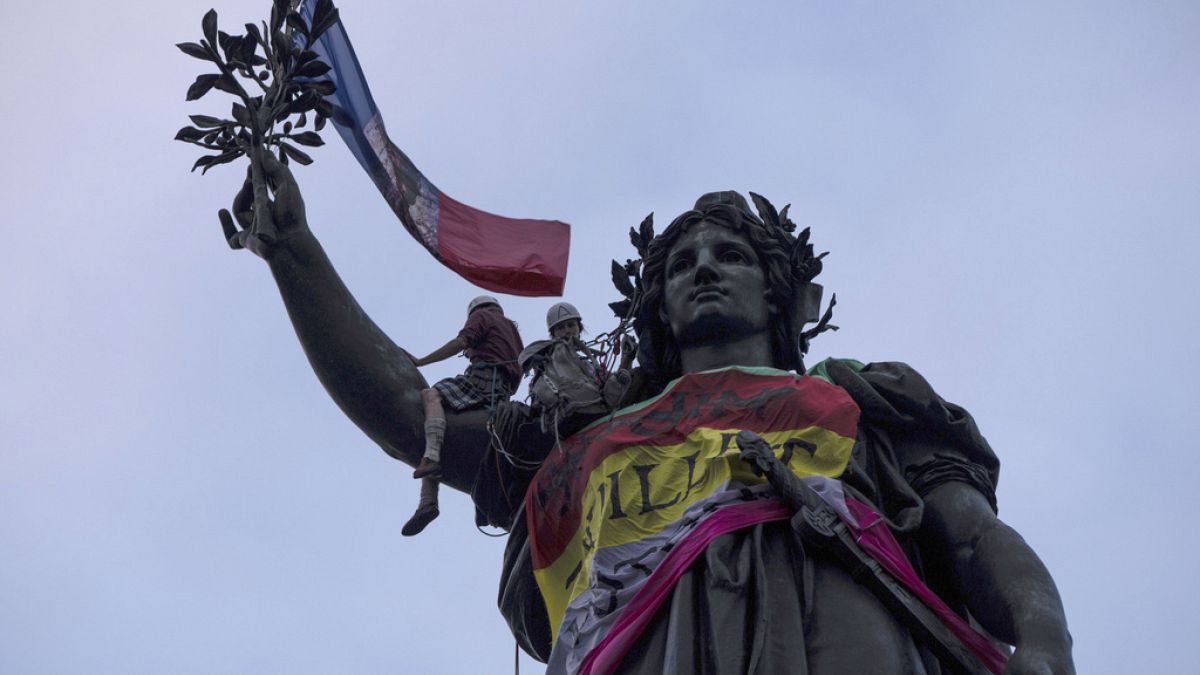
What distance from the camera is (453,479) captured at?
15805 millimetres

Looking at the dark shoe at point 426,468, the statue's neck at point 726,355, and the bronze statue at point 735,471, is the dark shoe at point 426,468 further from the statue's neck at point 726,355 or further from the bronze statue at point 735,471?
the statue's neck at point 726,355

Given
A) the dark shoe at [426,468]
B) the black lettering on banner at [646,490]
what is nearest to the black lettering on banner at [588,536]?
the black lettering on banner at [646,490]

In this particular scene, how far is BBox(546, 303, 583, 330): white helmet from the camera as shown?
16.0 m

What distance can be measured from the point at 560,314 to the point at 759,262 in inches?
55.4

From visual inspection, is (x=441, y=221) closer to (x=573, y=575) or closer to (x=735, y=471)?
(x=573, y=575)

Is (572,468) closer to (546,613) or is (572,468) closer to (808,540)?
(546,613)

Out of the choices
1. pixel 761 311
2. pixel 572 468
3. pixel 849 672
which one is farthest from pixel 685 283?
pixel 849 672

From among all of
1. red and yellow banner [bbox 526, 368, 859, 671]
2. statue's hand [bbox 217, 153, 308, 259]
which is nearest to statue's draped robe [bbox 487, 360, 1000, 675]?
red and yellow banner [bbox 526, 368, 859, 671]

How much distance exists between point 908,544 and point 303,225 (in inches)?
183

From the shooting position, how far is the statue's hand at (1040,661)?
12.8 m

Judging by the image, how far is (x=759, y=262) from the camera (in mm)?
15875

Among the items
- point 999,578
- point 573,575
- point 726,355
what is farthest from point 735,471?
point 999,578

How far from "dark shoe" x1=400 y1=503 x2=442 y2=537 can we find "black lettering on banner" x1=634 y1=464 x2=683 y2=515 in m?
1.75

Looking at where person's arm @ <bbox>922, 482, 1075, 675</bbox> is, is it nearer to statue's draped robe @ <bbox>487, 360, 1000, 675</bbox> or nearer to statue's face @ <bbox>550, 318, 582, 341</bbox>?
statue's draped robe @ <bbox>487, 360, 1000, 675</bbox>
